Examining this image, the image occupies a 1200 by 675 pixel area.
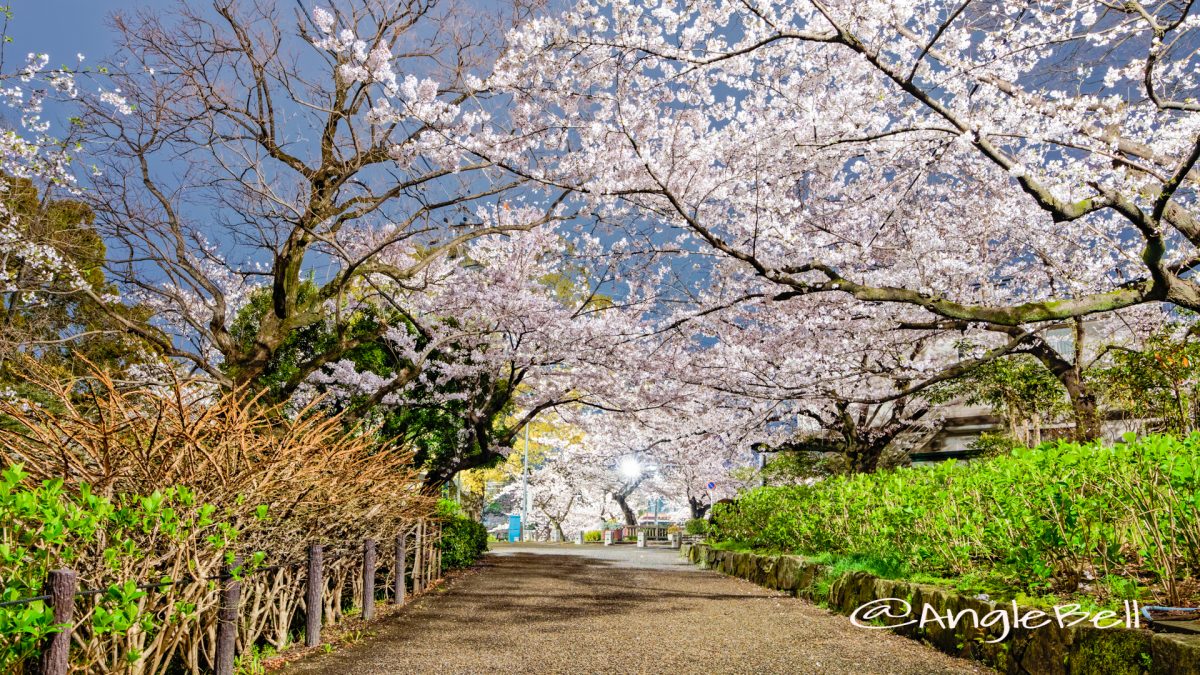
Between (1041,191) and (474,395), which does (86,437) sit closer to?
(1041,191)

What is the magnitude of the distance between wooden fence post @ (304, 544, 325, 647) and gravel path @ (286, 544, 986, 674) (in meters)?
0.27

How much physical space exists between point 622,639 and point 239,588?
3519 millimetres

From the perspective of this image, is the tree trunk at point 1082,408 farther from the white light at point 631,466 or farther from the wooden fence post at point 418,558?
the white light at point 631,466

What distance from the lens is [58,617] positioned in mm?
2947

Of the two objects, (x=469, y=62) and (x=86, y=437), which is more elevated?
(x=469, y=62)

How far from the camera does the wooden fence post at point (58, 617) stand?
294 centimetres

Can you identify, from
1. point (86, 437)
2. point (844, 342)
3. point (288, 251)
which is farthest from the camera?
point (844, 342)

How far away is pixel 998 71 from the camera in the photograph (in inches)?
301

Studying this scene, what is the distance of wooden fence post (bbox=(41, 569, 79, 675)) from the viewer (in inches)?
116

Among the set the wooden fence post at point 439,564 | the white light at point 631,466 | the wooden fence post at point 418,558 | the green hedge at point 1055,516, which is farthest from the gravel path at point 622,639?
the white light at point 631,466

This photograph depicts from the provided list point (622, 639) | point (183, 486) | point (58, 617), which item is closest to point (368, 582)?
point (622, 639)

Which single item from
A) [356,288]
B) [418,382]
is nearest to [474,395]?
[418,382]

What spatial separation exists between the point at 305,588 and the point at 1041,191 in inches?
287

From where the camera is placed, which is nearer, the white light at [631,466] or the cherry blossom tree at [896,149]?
the cherry blossom tree at [896,149]
